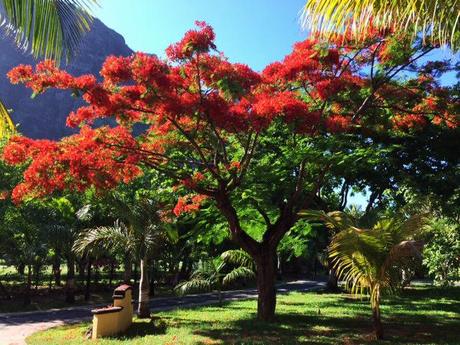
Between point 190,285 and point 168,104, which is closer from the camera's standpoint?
point 168,104

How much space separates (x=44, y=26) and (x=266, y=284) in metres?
8.84

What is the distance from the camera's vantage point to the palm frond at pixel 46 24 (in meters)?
5.00

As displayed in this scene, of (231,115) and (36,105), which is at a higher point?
(36,105)

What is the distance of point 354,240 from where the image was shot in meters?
8.43

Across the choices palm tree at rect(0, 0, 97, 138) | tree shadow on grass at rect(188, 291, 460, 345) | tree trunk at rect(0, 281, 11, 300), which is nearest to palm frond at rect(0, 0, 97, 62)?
palm tree at rect(0, 0, 97, 138)

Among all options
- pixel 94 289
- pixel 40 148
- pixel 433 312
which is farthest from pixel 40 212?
pixel 433 312

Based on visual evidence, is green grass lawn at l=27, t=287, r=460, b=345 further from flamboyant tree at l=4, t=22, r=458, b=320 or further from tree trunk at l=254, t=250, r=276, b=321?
flamboyant tree at l=4, t=22, r=458, b=320

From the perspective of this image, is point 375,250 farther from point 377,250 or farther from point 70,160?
point 70,160

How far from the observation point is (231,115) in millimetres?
10211

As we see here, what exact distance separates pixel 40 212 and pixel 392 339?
17122 mm

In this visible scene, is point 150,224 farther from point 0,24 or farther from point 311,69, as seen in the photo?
point 0,24

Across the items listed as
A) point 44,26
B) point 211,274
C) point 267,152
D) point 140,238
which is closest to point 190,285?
point 211,274

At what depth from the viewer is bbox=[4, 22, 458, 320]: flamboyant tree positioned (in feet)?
32.1

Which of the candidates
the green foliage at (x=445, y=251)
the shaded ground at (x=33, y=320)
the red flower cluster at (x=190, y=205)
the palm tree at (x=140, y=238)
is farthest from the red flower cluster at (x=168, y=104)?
the shaded ground at (x=33, y=320)
